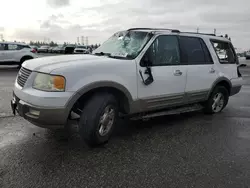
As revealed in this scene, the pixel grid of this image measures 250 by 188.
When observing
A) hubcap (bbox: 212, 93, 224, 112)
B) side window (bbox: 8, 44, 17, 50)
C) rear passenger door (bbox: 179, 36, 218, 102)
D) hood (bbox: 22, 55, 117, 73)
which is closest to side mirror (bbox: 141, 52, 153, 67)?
hood (bbox: 22, 55, 117, 73)

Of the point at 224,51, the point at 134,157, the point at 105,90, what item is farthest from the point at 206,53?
the point at 134,157

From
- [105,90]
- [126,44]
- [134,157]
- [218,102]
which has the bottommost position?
[134,157]

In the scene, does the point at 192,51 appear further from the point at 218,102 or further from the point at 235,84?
the point at 235,84

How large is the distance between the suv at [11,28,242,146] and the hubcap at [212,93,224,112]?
0.14 feet

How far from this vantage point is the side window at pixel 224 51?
6056mm

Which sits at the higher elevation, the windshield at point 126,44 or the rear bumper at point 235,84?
the windshield at point 126,44

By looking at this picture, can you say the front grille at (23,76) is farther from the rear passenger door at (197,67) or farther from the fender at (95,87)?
the rear passenger door at (197,67)

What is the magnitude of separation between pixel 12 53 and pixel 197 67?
44.2 feet

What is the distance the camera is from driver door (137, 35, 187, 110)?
14.6 feet

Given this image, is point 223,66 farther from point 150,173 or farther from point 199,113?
point 150,173

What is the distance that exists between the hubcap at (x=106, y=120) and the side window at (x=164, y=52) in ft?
3.63

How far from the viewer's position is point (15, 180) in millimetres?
3002

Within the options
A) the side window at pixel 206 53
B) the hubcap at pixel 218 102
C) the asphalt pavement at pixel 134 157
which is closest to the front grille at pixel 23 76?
the asphalt pavement at pixel 134 157

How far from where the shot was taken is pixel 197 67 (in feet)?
17.6
